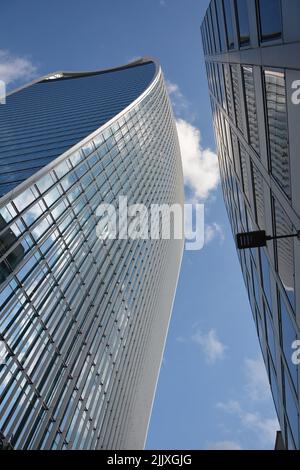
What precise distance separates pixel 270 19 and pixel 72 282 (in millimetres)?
26072

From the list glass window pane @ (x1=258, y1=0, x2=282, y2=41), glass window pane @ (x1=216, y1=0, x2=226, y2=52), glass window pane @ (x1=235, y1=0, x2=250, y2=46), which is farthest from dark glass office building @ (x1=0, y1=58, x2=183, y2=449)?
glass window pane @ (x1=258, y1=0, x2=282, y2=41)

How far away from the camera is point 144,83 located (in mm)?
100750

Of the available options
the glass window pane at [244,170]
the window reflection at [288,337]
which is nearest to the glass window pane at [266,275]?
the window reflection at [288,337]

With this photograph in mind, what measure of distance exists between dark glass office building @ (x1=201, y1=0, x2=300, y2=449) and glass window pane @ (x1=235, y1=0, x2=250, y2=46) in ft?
0.11

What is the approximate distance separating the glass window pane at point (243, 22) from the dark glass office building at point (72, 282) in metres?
15.8

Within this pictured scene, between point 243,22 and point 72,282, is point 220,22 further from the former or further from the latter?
point 72,282

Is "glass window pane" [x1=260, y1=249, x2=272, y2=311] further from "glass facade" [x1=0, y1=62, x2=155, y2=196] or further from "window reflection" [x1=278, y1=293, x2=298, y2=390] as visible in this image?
"glass facade" [x1=0, y1=62, x2=155, y2=196]

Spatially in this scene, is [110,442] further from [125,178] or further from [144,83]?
[144,83]

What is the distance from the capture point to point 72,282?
32.7m

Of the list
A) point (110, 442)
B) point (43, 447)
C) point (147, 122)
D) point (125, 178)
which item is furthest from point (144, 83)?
point (43, 447)

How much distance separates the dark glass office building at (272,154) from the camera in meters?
9.91

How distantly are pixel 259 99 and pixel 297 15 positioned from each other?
14.7 feet

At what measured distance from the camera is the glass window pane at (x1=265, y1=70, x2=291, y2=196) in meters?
10.4

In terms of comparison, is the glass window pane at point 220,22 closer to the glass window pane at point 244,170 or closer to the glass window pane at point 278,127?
the glass window pane at point 244,170
